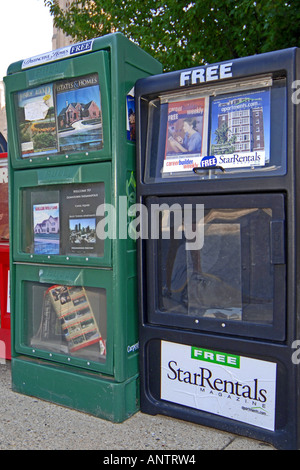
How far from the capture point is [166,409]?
2803 mm

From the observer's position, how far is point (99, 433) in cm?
265

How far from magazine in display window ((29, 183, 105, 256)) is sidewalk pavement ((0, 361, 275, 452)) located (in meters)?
1.07

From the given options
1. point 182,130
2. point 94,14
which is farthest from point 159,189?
point 94,14

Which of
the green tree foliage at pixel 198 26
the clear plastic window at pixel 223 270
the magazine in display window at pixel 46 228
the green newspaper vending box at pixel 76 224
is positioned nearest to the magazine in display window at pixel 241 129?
the clear plastic window at pixel 223 270

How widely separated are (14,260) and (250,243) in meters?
1.78

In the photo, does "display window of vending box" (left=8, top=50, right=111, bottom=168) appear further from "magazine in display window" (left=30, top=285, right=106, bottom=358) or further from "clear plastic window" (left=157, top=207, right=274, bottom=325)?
"magazine in display window" (left=30, top=285, right=106, bottom=358)

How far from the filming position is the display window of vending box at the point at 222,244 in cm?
234

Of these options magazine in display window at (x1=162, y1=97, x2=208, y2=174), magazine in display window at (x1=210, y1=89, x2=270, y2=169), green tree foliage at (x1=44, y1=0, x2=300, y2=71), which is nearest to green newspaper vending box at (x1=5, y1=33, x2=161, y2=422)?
magazine in display window at (x1=162, y1=97, x2=208, y2=174)

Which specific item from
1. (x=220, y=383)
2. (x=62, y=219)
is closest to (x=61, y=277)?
(x=62, y=219)

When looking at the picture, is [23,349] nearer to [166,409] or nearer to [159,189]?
[166,409]

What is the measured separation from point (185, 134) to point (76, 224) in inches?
37.4

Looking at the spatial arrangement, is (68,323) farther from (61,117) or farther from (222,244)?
(61,117)
